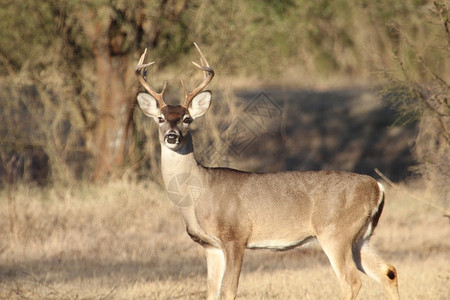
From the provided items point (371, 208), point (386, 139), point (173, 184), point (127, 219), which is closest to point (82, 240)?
point (127, 219)

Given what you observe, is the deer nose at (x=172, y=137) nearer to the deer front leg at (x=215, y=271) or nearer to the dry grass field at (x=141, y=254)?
the deer front leg at (x=215, y=271)

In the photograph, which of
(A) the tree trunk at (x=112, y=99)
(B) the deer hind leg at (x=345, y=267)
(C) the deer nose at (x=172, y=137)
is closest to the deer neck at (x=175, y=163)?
(C) the deer nose at (x=172, y=137)

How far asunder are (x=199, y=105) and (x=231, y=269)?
1684 millimetres

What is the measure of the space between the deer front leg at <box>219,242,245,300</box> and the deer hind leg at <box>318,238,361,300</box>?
78 cm

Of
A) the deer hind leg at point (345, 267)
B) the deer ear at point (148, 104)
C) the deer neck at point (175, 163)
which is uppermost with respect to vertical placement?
the deer ear at point (148, 104)

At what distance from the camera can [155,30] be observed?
12.4 m

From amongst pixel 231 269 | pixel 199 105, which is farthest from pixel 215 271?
pixel 199 105

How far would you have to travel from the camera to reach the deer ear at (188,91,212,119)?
720 cm

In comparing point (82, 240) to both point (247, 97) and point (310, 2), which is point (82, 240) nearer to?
point (310, 2)

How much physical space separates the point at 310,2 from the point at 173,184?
687 cm

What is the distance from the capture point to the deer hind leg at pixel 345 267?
647 centimetres

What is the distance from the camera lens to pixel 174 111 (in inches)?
270

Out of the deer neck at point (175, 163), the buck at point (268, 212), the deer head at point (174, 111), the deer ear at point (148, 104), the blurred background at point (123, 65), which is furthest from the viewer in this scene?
the blurred background at point (123, 65)

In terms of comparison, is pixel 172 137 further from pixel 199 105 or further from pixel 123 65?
pixel 123 65
